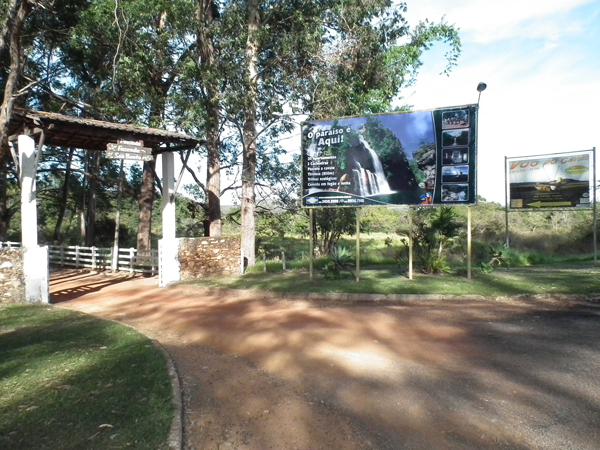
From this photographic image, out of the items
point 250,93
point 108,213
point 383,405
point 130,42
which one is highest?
point 130,42

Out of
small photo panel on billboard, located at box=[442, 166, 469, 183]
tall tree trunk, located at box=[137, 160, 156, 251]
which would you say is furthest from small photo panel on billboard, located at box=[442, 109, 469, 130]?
tall tree trunk, located at box=[137, 160, 156, 251]

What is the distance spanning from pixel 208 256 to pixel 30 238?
4912mm

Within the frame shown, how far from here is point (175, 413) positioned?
391 cm

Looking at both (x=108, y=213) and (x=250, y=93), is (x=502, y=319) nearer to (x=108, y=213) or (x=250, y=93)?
(x=250, y=93)

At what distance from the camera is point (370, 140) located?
37.8 feet

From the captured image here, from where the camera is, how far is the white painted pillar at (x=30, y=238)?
9.98m

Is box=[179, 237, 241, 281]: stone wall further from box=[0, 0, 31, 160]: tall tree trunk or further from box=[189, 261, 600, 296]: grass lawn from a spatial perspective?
box=[0, 0, 31, 160]: tall tree trunk

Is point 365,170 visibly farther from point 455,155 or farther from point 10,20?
point 10,20

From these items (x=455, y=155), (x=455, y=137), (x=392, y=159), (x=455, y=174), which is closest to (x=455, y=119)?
(x=455, y=137)

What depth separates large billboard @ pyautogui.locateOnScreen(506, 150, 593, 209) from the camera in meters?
16.7

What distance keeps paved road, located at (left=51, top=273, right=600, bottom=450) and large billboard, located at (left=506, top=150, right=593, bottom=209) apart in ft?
32.1

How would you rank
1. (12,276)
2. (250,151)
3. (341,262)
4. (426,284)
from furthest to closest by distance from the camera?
(250,151) → (341,262) → (426,284) → (12,276)

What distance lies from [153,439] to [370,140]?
945 centimetres

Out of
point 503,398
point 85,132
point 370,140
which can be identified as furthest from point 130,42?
point 503,398
